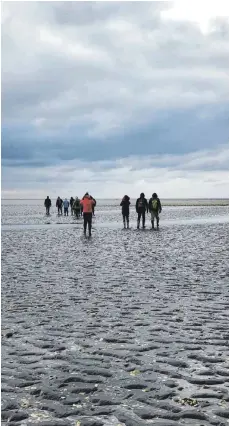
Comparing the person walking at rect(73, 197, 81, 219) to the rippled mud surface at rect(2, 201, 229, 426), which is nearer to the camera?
the rippled mud surface at rect(2, 201, 229, 426)

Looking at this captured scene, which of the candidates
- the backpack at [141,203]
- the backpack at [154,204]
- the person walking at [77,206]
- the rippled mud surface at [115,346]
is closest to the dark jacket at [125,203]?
the backpack at [141,203]

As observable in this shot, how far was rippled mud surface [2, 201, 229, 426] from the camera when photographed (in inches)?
236

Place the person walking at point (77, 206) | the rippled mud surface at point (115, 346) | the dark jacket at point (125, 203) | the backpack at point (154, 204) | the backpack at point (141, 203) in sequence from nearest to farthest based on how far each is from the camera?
the rippled mud surface at point (115, 346)
the backpack at point (154, 204)
the dark jacket at point (125, 203)
the backpack at point (141, 203)
the person walking at point (77, 206)

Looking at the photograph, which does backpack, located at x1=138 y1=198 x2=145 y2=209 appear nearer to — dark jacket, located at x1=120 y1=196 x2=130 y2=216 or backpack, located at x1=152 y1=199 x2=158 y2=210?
dark jacket, located at x1=120 y1=196 x2=130 y2=216

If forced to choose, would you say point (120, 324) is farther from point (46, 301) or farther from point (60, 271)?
point (60, 271)

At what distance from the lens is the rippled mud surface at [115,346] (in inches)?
236

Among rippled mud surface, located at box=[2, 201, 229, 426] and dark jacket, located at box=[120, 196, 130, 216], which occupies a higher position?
dark jacket, located at box=[120, 196, 130, 216]

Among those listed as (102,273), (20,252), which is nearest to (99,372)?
(102,273)

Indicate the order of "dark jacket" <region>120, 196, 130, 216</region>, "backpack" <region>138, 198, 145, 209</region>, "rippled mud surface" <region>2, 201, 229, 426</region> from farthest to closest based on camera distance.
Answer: "backpack" <region>138, 198, 145, 209</region>
"dark jacket" <region>120, 196, 130, 216</region>
"rippled mud surface" <region>2, 201, 229, 426</region>

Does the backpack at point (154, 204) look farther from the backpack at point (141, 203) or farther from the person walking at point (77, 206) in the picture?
the person walking at point (77, 206)

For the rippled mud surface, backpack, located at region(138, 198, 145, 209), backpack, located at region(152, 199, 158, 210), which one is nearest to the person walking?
backpack, located at region(138, 198, 145, 209)

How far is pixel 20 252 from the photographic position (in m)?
25.0

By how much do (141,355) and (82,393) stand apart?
1759mm

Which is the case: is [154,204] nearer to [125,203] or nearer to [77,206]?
[125,203]
